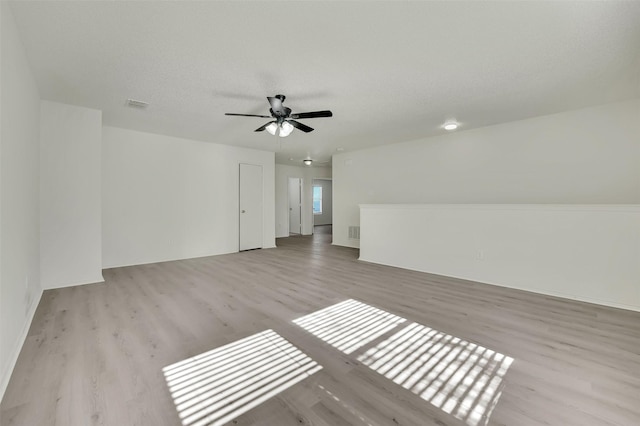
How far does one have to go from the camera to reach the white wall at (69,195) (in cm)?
382

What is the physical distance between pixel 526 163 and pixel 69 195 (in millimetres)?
7106

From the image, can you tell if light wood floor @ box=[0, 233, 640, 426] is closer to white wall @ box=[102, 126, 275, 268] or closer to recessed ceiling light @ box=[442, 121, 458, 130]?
white wall @ box=[102, 126, 275, 268]

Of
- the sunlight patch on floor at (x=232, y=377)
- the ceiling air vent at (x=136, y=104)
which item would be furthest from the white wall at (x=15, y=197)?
the sunlight patch on floor at (x=232, y=377)

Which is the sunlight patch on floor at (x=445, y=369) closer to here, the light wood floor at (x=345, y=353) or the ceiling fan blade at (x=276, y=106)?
the light wood floor at (x=345, y=353)

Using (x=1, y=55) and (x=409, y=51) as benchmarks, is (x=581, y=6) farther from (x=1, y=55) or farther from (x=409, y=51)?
(x=1, y=55)

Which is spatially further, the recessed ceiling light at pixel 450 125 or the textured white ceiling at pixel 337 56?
the recessed ceiling light at pixel 450 125

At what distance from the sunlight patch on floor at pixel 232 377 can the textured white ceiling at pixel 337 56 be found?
2.63 meters

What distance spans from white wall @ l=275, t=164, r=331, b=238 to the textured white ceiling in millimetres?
5066

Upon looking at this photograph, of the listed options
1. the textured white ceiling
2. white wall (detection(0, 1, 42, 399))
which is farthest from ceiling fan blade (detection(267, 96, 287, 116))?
white wall (detection(0, 1, 42, 399))

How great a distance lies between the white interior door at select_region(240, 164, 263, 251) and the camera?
6.88 metres

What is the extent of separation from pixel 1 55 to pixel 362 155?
626cm

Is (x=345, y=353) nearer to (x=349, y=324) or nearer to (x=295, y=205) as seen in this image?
(x=349, y=324)

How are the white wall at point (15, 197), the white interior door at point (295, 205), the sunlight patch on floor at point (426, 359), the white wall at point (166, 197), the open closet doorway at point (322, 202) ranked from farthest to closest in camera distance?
the open closet doorway at point (322, 202) < the white interior door at point (295, 205) < the white wall at point (166, 197) < the white wall at point (15, 197) < the sunlight patch on floor at point (426, 359)

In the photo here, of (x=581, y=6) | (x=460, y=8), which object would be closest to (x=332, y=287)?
(x=460, y=8)
